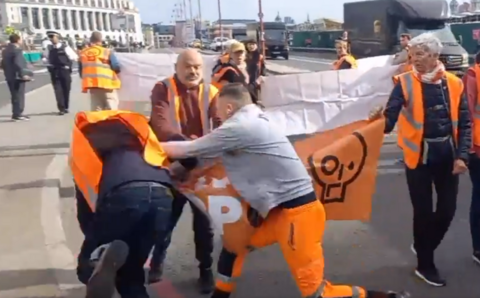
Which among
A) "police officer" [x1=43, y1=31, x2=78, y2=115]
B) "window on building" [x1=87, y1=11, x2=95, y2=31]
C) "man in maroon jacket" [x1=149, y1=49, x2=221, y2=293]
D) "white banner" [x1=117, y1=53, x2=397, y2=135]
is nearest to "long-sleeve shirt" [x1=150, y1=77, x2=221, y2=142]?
"man in maroon jacket" [x1=149, y1=49, x2=221, y2=293]

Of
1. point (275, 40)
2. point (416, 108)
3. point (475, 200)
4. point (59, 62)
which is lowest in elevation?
point (475, 200)

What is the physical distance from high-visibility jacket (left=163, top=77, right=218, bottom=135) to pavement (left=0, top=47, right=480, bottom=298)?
35.2 inches

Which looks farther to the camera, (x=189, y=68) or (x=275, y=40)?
(x=275, y=40)

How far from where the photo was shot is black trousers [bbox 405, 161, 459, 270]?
14.8ft

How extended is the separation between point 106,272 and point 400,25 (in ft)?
69.5

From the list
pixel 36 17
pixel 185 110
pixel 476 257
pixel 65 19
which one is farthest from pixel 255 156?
pixel 65 19

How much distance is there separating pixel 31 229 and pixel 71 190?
202 cm

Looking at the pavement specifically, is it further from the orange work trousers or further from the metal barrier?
the metal barrier

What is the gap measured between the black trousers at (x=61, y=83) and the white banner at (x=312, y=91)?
689cm

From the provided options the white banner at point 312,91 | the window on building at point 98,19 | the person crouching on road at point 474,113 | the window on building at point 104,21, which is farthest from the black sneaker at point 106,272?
the window on building at point 104,21

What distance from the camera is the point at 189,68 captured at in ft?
14.0

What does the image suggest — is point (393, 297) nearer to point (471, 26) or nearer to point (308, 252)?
point (308, 252)

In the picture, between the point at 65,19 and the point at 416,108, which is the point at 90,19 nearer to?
the point at 65,19

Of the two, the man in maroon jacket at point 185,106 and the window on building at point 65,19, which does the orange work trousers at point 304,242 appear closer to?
the man in maroon jacket at point 185,106
